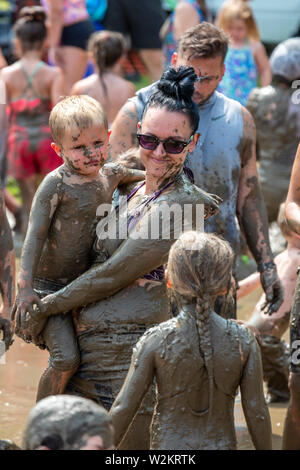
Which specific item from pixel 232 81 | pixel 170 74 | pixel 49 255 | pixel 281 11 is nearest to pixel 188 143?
pixel 170 74

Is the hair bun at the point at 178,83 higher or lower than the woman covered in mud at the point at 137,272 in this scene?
higher

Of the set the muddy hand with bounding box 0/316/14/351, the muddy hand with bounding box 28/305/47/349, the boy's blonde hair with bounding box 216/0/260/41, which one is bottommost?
the boy's blonde hair with bounding box 216/0/260/41

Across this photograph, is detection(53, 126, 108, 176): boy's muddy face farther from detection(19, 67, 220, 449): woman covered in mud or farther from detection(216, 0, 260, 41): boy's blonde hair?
detection(216, 0, 260, 41): boy's blonde hair

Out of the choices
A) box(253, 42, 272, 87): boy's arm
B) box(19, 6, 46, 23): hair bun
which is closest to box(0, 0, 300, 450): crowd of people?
box(19, 6, 46, 23): hair bun

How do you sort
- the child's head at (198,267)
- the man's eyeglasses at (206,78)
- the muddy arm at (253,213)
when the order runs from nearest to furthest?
1. the child's head at (198,267)
2. the man's eyeglasses at (206,78)
3. the muddy arm at (253,213)

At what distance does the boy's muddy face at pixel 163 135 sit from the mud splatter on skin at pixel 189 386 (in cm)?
75

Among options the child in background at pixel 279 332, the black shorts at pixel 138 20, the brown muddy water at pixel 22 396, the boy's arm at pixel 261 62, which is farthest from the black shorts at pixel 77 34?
the child in background at pixel 279 332

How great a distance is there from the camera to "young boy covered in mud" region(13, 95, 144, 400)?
3984 mm

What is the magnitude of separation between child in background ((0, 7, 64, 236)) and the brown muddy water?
107 inches

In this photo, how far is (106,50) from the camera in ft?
30.6

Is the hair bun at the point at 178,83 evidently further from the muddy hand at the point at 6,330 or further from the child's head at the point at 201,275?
the muddy hand at the point at 6,330

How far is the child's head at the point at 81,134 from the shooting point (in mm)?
3984
